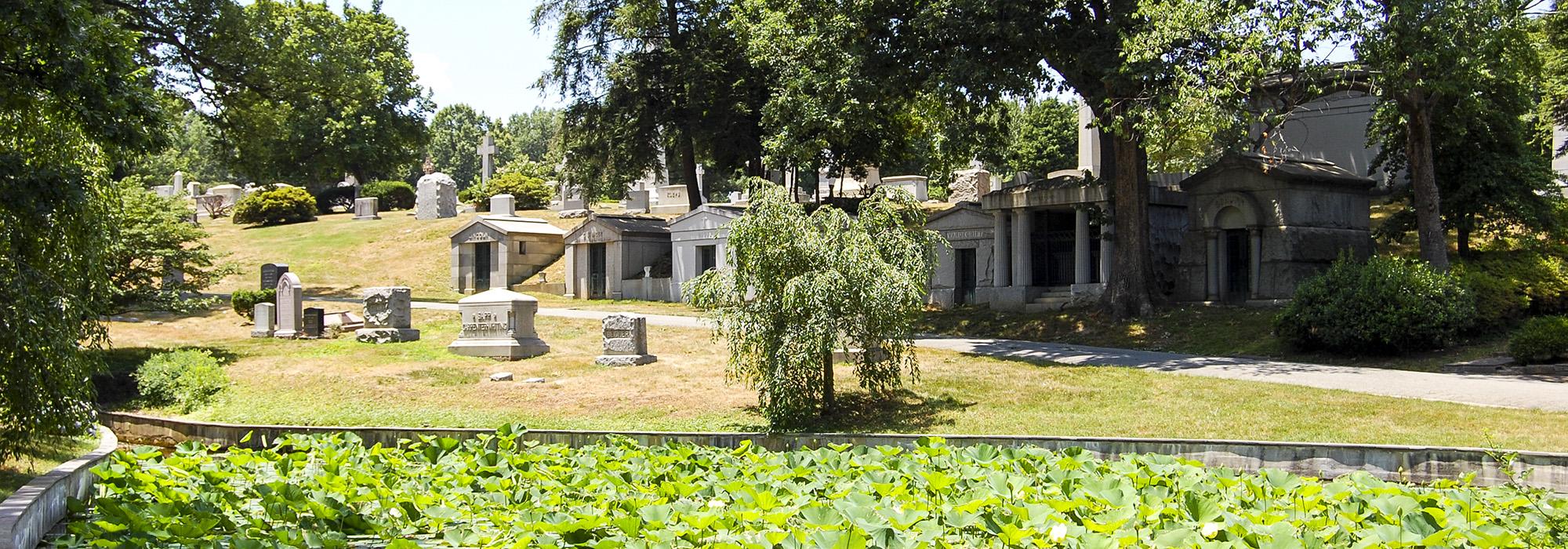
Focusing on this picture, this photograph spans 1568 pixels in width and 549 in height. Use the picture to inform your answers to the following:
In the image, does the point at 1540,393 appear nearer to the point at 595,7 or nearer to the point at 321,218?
the point at 595,7

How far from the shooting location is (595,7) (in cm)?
3669

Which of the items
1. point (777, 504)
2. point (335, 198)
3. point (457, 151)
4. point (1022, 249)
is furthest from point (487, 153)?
point (457, 151)

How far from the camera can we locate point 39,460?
11.5 meters

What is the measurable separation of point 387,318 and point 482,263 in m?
13.9

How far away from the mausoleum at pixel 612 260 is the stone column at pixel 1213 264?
15630 millimetres

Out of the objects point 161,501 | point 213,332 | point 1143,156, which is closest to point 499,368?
point 213,332

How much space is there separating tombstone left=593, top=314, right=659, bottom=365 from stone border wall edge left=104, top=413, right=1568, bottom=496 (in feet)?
18.1

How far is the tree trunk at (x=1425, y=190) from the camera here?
21625 millimetres

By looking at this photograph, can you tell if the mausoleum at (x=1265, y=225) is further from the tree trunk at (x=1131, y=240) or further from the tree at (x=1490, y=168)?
the tree trunk at (x=1131, y=240)

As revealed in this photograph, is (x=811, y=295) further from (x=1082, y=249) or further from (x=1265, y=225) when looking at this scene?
(x=1082, y=249)

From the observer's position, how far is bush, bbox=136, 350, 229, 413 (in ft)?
62.2

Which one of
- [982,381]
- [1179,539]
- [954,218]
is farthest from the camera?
[954,218]

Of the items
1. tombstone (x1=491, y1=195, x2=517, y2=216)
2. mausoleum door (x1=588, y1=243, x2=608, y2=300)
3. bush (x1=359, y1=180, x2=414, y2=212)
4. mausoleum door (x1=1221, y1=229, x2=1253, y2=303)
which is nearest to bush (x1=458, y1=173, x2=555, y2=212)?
bush (x1=359, y1=180, x2=414, y2=212)

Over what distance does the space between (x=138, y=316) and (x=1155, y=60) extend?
24.7 metres
